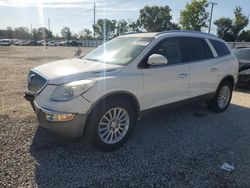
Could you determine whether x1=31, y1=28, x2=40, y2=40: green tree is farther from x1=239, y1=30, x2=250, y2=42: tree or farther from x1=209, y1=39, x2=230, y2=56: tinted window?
x1=209, y1=39, x2=230, y2=56: tinted window

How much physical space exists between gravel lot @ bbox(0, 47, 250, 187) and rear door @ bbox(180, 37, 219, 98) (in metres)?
0.74

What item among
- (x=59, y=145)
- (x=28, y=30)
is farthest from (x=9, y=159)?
(x=28, y=30)

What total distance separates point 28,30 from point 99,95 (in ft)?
435

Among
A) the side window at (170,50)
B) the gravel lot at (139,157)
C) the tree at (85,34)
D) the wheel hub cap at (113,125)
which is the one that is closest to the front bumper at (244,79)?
the gravel lot at (139,157)

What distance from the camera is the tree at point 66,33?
114 m

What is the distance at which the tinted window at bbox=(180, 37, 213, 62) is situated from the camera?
198 inches

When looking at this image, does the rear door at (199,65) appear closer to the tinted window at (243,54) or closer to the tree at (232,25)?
the tinted window at (243,54)

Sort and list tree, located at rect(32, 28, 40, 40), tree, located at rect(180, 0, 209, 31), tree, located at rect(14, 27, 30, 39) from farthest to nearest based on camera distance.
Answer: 1. tree, located at rect(14, 27, 30, 39)
2. tree, located at rect(32, 28, 40, 40)
3. tree, located at rect(180, 0, 209, 31)

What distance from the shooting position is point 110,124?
3920mm

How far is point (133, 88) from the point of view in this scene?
4008 millimetres

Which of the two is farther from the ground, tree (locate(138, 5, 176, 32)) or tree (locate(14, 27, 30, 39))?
tree (locate(138, 5, 176, 32))

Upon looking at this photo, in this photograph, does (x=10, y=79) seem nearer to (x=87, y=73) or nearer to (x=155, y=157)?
(x=87, y=73)

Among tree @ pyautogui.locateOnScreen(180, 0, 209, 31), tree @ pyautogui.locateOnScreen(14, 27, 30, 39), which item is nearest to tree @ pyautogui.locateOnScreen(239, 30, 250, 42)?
tree @ pyautogui.locateOnScreen(180, 0, 209, 31)

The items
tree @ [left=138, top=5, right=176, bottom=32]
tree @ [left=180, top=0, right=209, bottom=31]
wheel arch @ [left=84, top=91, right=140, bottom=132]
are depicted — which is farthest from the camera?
tree @ [left=138, top=5, right=176, bottom=32]
